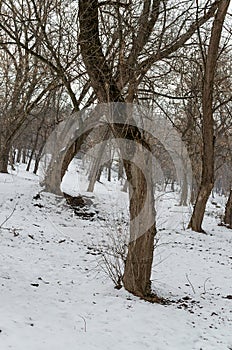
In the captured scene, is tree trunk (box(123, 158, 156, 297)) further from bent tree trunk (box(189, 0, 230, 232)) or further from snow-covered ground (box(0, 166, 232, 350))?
bent tree trunk (box(189, 0, 230, 232))

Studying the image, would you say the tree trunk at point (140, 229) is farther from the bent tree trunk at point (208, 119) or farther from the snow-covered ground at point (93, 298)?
the bent tree trunk at point (208, 119)

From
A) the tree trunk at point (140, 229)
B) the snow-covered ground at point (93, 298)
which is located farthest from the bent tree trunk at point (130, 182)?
the snow-covered ground at point (93, 298)

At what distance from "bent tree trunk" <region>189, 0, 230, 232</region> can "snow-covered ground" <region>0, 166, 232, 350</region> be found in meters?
2.15

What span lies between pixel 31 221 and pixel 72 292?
4981 millimetres

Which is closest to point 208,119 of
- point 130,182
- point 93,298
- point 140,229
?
point 130,182

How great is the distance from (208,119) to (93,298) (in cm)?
700

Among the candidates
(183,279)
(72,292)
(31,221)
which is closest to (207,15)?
(183,279)

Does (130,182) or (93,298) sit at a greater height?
(130,182)

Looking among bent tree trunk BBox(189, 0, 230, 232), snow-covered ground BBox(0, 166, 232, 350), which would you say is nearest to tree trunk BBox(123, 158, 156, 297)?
snow-covered ground BBox(0, 166, 232, 350)

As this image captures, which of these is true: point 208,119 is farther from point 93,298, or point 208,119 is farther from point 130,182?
point 93,298

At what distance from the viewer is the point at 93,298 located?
507 cm

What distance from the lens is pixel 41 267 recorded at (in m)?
6.25

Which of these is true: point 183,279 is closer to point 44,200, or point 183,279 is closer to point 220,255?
point 220,255

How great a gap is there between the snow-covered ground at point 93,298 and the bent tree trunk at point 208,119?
2151mm
